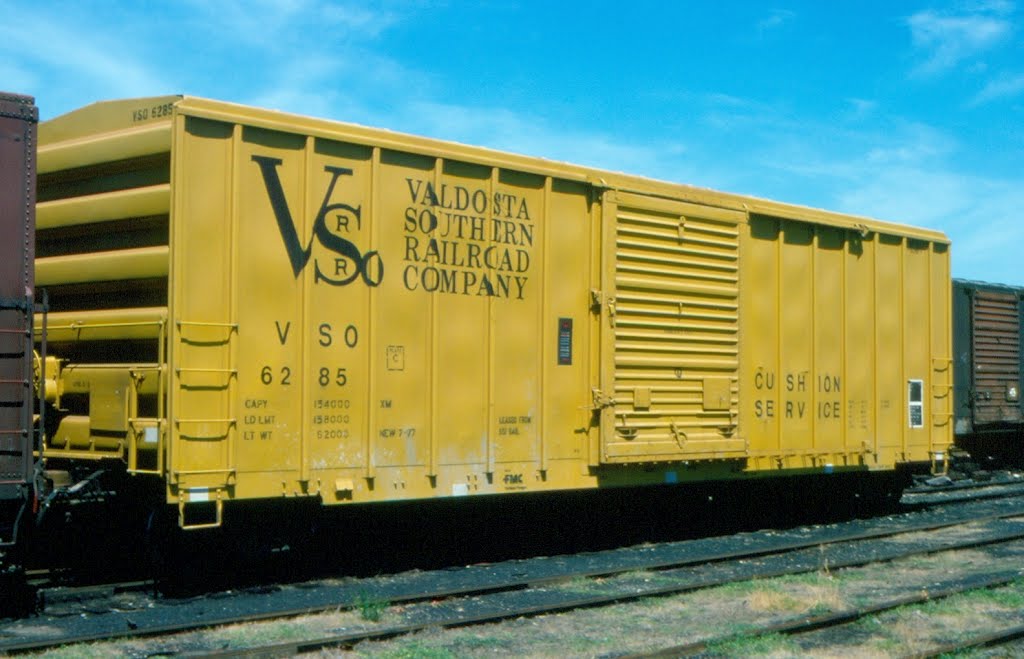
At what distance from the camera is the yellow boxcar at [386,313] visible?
29.0ft

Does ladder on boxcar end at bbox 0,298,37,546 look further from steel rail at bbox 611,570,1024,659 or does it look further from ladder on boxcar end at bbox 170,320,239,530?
steel rail at bbox 611,570,1024,659

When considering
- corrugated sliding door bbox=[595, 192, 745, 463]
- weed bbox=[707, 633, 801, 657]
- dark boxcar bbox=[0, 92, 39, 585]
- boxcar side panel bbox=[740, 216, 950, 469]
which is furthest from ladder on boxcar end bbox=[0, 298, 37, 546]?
boxcar side panel bbox=[740, 216, 950, 469]

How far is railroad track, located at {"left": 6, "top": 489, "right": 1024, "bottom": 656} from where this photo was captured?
7.91 m

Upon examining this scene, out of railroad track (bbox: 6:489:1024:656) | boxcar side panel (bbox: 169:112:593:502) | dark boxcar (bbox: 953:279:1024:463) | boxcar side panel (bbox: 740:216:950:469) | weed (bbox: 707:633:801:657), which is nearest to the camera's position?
weed (bbox: 707:633:801:657)

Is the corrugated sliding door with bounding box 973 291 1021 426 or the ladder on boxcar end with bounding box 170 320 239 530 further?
the corrugated sliding door with bounding box 973 291 1021 426

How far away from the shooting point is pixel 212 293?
29.0 ft

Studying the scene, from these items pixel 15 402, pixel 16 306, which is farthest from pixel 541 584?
pixel 16 306

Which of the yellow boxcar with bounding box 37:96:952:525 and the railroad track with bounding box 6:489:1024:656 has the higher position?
the yellow boxcar with bounding box 37:96:952:525

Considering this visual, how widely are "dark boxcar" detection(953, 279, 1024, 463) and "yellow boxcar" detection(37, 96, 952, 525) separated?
352 inches

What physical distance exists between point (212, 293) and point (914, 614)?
6.19 meters

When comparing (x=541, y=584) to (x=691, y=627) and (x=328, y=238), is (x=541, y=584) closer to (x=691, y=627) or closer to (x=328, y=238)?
(x=691, y=627)

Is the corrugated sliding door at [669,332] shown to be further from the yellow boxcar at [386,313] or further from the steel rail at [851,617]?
the steel rail at [851,617]

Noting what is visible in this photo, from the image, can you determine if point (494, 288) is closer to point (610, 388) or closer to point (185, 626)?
point (610, 388)

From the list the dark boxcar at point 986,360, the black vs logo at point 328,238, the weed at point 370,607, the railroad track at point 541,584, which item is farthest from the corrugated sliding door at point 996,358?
the weed at point 370,607
